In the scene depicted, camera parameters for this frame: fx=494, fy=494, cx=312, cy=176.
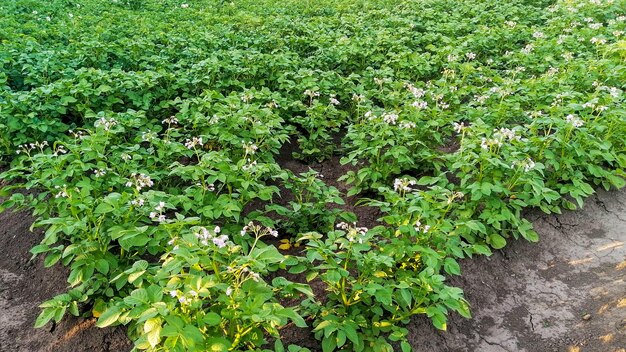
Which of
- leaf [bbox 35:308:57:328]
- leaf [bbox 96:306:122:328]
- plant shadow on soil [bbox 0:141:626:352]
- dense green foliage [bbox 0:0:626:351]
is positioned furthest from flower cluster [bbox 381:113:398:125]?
leaf [bbox 35:308:57:328]

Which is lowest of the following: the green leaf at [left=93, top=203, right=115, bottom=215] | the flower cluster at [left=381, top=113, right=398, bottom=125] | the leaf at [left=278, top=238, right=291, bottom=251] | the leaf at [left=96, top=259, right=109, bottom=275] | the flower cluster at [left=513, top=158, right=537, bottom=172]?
the leaf at [left=278, top=238, right=291, bottom=251]

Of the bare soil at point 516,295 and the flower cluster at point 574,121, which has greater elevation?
the flower cluster at point 574,121

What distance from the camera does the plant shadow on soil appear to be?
10.2 feet

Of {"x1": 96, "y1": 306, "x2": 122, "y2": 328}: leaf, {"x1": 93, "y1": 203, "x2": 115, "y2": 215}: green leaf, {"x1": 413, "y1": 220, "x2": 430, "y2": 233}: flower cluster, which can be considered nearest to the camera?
{"x1": 96, "y1": 306, "x2": 122, "y2": 328}: leaf

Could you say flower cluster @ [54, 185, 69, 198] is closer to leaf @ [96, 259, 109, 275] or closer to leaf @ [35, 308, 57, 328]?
leaf @ [96, 259, 109, 275]

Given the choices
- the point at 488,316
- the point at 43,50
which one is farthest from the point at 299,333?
the point at 43,50

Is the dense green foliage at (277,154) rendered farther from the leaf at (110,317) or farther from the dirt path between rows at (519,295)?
the dirt path between rows at (519,295)

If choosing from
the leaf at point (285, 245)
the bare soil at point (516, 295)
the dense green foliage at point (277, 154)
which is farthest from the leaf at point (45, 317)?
the leaf at point (285, 245)

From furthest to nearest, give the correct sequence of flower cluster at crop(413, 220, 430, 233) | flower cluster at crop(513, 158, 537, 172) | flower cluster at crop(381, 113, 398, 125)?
flower cluster at crop(381, 113, 398, 125)
flower cluster at crop(513, 158, 537, 172)
flower cluster at crop(413, 220, 430, 233)

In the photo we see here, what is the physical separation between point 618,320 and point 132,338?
306 cm

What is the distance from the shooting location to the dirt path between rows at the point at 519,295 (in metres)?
3.13

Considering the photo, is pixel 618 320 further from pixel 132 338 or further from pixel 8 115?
pixel 8 115

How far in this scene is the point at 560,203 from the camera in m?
4.34

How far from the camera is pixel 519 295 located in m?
3.61
